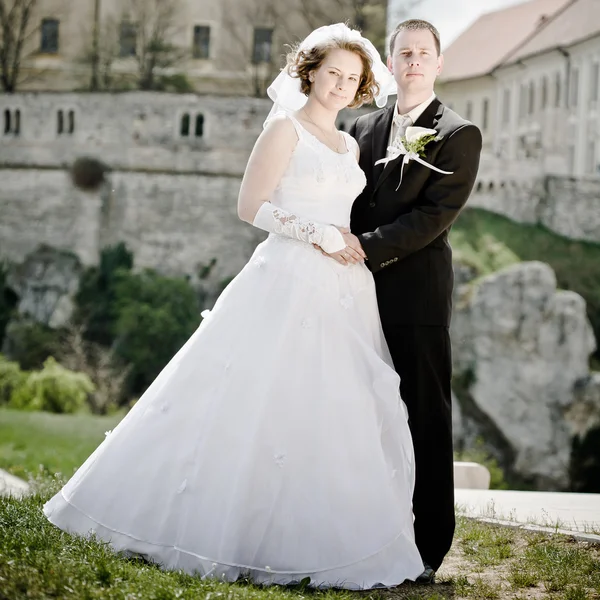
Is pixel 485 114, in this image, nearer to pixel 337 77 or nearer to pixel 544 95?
pixel 544 95

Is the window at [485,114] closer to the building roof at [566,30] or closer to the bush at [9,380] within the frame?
the building roof at [566,30]

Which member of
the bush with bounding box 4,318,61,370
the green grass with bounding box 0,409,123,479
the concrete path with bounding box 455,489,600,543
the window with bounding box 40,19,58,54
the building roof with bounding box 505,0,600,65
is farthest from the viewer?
the window with bounding box 40,19,58,54

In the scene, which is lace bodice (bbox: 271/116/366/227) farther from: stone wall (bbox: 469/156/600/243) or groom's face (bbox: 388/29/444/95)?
stone wall (bbox: 469/156/600/243)

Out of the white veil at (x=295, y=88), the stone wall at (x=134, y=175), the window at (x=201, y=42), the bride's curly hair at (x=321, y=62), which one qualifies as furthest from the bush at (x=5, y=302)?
the bride's curly hair at (x=321, y=62)

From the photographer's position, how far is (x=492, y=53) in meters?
31.6

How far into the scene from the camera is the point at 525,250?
87.7 ft

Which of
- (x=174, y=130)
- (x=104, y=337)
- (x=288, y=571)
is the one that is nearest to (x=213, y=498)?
(x=288, y=571)

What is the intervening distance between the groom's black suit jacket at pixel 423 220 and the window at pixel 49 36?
27.0m

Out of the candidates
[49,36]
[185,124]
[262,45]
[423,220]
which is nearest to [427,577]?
[423,220]

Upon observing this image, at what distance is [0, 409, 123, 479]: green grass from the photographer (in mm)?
11711

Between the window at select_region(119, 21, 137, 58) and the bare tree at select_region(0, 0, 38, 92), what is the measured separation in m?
2.67

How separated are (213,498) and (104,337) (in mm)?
23530

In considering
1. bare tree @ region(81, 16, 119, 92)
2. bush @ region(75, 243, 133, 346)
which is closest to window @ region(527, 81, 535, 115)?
bare tree @ region(81, 16, 119, 92)

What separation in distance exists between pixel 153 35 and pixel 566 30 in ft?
39.7
